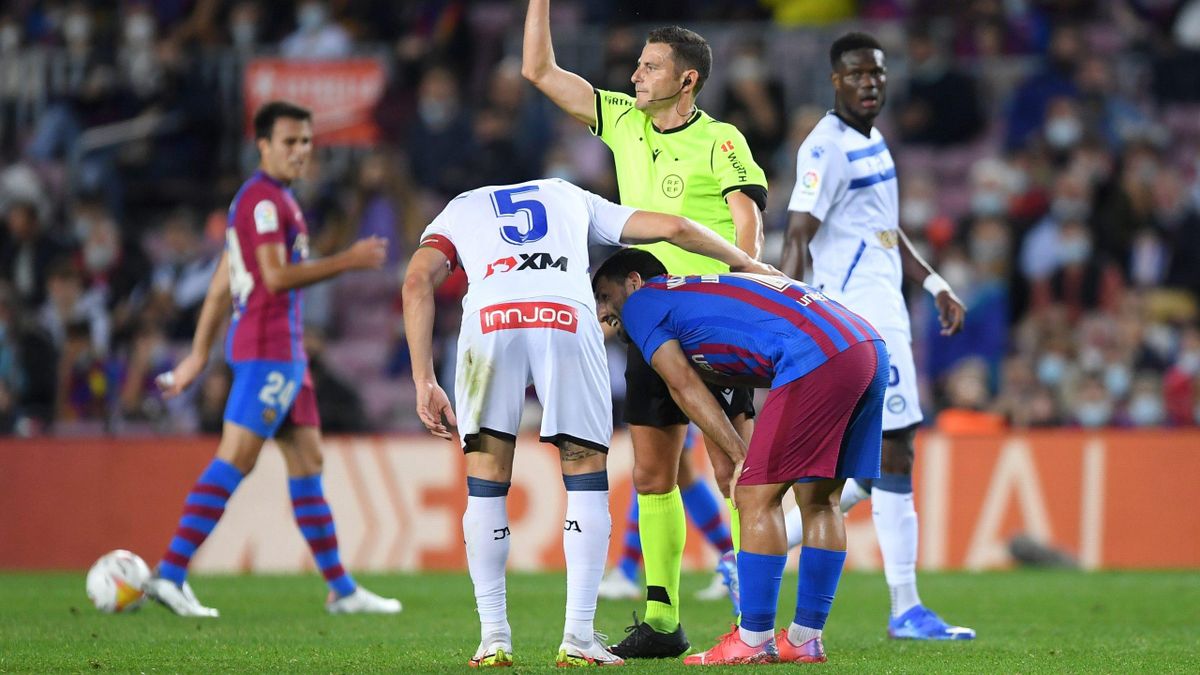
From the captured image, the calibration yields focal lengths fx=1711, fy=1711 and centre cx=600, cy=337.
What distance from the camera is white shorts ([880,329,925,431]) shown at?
8125 mm

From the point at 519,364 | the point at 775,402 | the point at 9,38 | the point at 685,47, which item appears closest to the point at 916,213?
the point at 685,47

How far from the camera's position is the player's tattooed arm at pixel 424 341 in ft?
20.6

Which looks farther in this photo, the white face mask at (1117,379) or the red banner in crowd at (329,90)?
the red banner in crowd at (329,90)

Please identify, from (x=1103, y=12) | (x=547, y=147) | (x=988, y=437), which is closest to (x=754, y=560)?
(x=988, y=437)

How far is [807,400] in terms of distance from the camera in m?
6.37

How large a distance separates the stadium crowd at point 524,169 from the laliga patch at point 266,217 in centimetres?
431

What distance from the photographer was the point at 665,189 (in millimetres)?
7570

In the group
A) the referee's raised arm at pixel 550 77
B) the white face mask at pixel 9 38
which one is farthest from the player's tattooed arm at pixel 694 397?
the white face mask at pixel 9 38

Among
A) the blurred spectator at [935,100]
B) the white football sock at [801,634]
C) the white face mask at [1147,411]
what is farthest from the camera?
the blurred spectator at [935,100]

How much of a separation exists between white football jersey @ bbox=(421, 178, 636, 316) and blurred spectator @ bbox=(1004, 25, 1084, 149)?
11.7 m

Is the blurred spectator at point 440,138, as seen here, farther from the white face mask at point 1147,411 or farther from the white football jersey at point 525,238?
the white football jersey at point 525,238

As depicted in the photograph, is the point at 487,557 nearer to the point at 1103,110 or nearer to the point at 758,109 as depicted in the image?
the point at 758,109

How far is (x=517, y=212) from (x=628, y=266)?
522 millimetres

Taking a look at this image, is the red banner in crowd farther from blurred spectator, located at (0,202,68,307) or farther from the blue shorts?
the blue shorts
